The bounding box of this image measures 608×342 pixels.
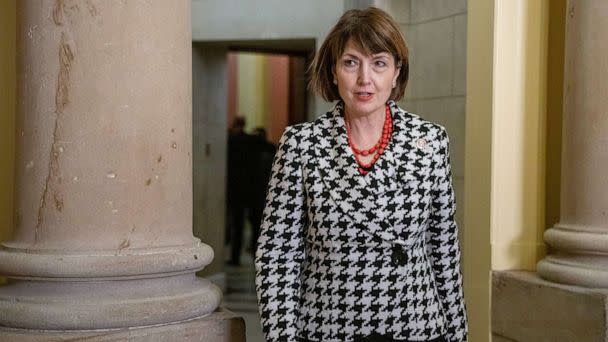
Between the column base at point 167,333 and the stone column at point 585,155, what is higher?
the stone column at point 585,155

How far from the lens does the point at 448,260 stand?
2.62 metres

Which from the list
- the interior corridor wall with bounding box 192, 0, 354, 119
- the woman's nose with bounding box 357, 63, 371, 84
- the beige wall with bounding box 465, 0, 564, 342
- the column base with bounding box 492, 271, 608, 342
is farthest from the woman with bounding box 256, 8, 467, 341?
the interior corridor wall with bounding box 192, 0, 354, 119

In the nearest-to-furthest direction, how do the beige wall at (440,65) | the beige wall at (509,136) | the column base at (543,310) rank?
1. the column base at (543,310)
2. the beige wall at (509,136)
3. the beige wall at (440,65)

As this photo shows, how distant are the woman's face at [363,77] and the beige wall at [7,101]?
4.66ft

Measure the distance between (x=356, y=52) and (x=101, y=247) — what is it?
3.26 feet

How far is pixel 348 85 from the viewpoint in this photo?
2.43 metres

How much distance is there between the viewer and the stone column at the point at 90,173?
267cm

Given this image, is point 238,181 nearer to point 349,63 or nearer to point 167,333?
point 167,333

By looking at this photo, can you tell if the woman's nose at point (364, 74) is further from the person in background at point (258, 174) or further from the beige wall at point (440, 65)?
the person in background at point (258, 174)

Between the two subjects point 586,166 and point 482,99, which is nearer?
point 586,166

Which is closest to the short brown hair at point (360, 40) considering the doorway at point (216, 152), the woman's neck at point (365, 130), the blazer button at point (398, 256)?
the woman's neck at point (365, 130)

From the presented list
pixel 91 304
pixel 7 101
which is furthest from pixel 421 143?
pixel 7 101

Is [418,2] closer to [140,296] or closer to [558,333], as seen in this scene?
[558,333]

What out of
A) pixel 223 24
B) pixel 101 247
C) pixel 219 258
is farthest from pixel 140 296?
pixel 219 258
